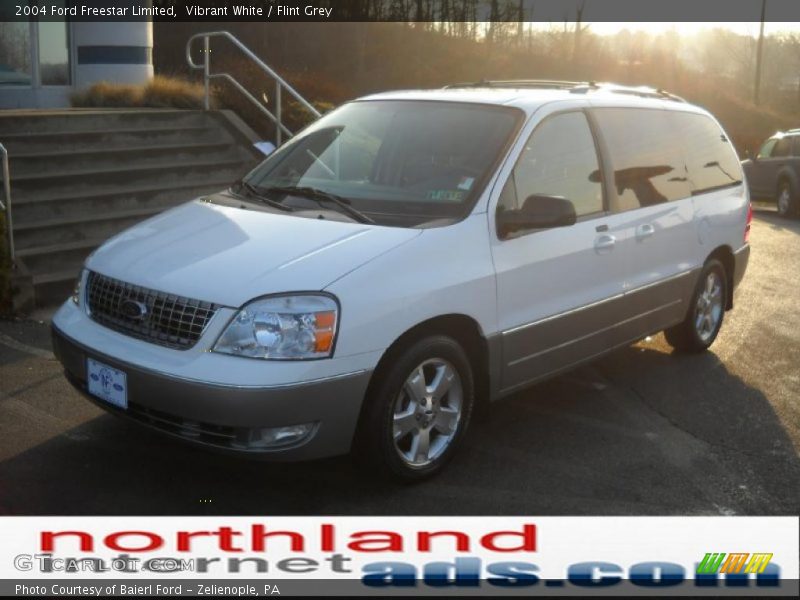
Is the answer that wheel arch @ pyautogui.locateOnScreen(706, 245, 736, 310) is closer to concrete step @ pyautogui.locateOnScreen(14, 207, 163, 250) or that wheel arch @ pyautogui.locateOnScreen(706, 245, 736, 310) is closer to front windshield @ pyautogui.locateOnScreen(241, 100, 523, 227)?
front windshield @ pyautogui.locateOnScreen(241, 100, 523, 227)

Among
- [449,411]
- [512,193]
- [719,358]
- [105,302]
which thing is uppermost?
[512,193]

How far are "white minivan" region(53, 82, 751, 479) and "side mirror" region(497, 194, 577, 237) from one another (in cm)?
1

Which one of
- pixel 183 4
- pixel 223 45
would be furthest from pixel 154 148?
pixel 223 45

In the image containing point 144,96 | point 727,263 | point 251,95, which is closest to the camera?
point 727,263

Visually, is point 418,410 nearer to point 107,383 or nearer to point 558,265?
point 558,265

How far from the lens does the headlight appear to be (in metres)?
4.10

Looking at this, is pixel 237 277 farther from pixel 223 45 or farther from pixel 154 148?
pixel 223 45

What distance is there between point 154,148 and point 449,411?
6956mm

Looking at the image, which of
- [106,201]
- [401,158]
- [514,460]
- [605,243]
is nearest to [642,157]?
[605,243]

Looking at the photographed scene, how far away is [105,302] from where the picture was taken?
4617 mm

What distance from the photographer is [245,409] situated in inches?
158

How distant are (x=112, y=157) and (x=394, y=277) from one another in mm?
6770

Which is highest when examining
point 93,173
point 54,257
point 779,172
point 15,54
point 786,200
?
point 15,54

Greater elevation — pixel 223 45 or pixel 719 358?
pixel 223 45
